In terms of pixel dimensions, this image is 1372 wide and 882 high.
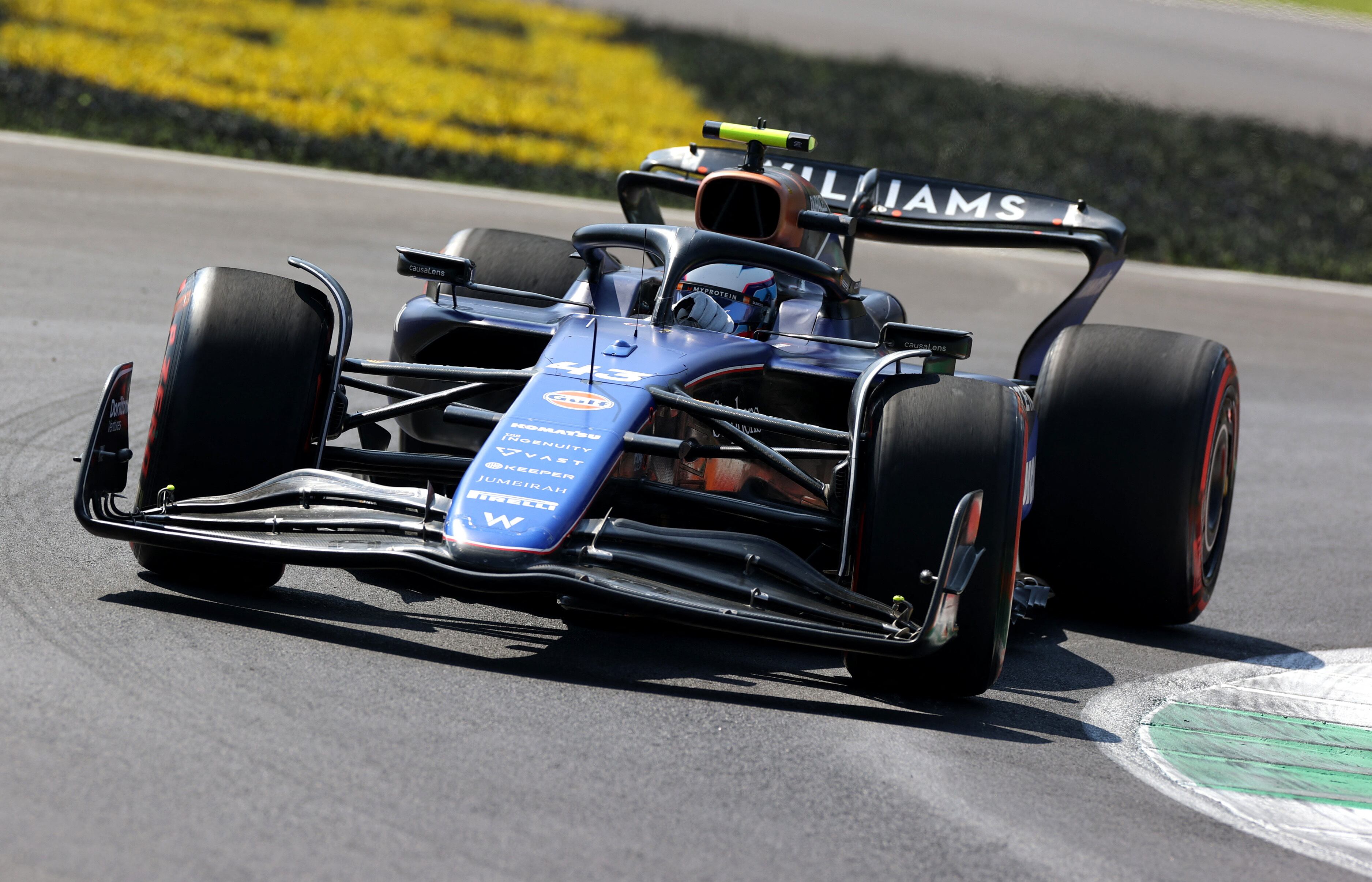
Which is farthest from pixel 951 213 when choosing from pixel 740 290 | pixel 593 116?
pixel 593 116

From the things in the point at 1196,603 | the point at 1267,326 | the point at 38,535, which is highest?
the point at 1267,326

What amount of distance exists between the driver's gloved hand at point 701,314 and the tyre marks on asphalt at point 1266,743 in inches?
76.8

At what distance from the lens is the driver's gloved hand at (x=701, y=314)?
5.84 m

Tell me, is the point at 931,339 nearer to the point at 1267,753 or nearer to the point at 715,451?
the point at 715,451

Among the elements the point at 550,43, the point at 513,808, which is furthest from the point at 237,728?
the point at 550,43

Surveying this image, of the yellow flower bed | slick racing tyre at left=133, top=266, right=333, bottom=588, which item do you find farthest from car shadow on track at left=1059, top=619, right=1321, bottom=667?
the yellow flower bed

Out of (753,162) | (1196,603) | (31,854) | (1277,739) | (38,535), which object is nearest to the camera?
(31,854)

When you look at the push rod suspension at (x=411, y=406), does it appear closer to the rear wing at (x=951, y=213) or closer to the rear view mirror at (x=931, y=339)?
the rear view mirror at (x=931, y=339)

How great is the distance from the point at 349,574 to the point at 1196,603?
128 inches

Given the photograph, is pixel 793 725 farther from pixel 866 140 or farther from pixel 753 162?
pixel 866 140

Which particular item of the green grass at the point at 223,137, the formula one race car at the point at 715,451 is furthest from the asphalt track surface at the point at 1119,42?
the formula one race car at the point at 715,451

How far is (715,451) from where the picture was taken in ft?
17.1

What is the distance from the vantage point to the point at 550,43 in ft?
73.2

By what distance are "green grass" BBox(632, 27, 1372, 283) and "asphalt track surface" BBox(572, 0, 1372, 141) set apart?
0.56 meters
